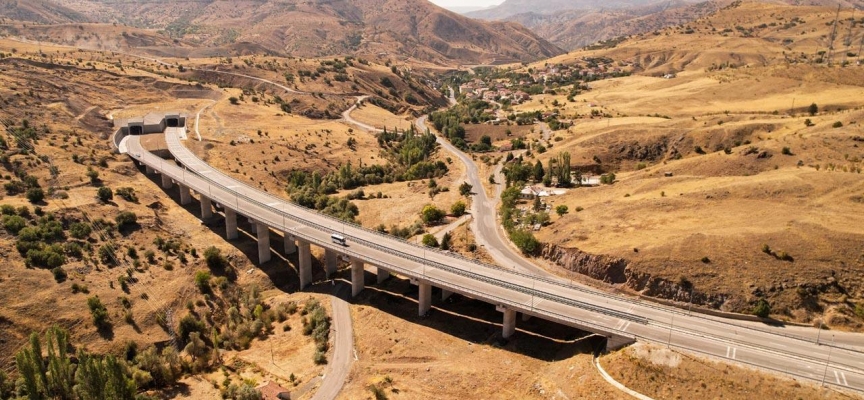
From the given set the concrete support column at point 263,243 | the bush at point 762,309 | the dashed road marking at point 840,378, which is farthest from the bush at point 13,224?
the dashed road marking at point 840,378

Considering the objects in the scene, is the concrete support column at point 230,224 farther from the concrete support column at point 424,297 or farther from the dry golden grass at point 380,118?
the dry golden grass at point 380,118

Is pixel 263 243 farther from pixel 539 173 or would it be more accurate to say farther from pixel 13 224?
pixel 539 173

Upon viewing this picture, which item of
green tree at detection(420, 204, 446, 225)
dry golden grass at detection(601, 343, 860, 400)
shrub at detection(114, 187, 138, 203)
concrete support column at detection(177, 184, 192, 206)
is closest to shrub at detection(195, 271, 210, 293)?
shrub at detection(114, 187, 138, 203)

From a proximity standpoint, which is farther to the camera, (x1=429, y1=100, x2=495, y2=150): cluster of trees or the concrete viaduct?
(x1=429, y1=100, x2=495, y2=150): cluster of trees

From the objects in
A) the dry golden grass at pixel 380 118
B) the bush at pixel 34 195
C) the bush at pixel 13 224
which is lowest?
the bush at pixel 13 224

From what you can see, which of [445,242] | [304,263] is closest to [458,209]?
[445,242]

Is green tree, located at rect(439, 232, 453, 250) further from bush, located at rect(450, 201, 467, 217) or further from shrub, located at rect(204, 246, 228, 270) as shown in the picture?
shrub, located at rect(204, 246, 228, 270)
